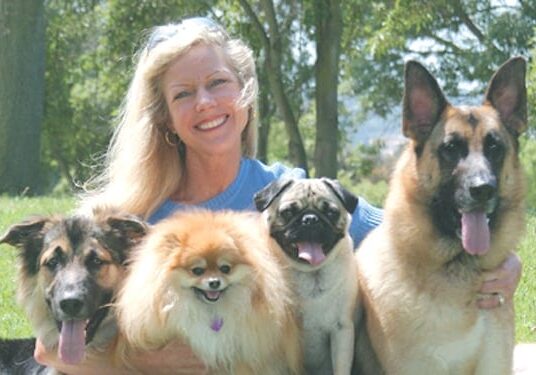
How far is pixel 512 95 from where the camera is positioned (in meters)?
4.00

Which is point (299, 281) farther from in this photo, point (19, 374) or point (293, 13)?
point (293, 13)

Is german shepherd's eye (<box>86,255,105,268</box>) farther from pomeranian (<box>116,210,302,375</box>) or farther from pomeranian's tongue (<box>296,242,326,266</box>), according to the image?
pomeranian's tongue (<box>296,242,326,266</box>)

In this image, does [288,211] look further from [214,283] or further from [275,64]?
[275,64]

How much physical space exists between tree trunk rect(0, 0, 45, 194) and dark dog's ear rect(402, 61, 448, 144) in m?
13.5

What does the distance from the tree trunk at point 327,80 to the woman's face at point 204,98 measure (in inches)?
516

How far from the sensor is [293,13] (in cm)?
2309

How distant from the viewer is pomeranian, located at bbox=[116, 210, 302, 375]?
3.82 meters

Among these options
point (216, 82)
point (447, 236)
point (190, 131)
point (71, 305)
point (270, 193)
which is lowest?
point (71, 305)

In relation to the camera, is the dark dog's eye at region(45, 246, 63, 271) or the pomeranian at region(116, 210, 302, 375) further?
the dark dog's eye at region(45, 246, 63, 271)

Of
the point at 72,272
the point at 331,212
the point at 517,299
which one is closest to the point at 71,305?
the point at 72,272

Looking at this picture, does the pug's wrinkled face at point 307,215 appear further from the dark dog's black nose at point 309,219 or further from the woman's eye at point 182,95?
the woman's eye at point 182,95

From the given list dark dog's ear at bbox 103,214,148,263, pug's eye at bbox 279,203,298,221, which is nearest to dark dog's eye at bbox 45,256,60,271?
dark dog's ear at bbox 103,214,148,263

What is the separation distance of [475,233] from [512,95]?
2.24ft

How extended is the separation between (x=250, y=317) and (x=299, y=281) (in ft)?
1.08
